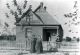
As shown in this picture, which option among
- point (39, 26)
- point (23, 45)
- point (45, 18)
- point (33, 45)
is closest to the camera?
point (33, 45)

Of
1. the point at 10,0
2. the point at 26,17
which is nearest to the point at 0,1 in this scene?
the point at 10,0

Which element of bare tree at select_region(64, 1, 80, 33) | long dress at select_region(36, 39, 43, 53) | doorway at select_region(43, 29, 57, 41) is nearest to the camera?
bare tree at select_region(64, 1, 80, 33)

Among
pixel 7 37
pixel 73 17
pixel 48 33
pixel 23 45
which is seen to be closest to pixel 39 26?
pixel 48 33

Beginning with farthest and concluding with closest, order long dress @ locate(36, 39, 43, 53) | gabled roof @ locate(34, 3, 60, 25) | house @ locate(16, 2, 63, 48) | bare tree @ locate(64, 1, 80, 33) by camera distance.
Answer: gabled roof @ locate(34, 3, 60, 25) → house @ locate(16, 2, 63, 48) → long dress @ locate(36, 39, 43, 53) → bare tree @ locate(64, 1, 80, 33)

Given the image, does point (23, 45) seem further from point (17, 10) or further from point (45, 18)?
point (45, 18)

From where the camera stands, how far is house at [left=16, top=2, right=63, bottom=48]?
9695 millimetres

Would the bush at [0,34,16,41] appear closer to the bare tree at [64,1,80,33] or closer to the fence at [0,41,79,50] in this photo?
the fence at [0,41,79,50]

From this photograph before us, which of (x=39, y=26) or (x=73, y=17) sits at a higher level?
(x=73, y=17)

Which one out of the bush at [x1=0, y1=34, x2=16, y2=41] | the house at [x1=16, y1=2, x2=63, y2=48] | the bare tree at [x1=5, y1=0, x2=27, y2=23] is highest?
the bare tree at [x1=5, y1=0, x2=27, y2=23]

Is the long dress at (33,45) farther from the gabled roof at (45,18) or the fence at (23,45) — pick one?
the gabled roof at (45,18)

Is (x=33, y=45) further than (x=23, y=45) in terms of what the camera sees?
No

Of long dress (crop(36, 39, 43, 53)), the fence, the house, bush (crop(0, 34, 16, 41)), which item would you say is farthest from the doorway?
bush (crop(0, 34, 16, 41))

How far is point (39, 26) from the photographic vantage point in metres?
10.7

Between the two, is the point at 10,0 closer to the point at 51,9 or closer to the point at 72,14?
the point at 51,9
